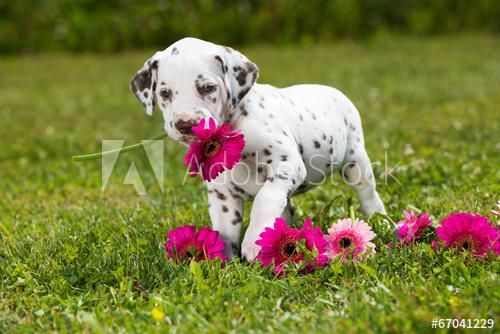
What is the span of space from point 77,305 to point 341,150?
1672mm

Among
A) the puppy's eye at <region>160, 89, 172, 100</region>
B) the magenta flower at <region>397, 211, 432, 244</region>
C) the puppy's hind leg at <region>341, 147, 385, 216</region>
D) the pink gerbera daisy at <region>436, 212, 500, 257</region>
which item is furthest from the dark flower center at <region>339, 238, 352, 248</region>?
the puppy's eye at <region>160, 89, 172, 100</region>

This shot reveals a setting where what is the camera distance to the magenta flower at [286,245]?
3273 millimetres

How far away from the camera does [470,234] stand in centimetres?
326

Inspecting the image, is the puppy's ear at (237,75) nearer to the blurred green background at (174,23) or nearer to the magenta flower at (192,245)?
the magenta flower at (192,245)

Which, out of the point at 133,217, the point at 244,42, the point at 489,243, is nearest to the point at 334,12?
the point at 244,42

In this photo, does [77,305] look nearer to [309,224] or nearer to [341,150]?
[309,224]

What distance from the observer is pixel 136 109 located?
9844 millimetres

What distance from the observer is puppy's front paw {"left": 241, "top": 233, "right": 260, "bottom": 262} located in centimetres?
341

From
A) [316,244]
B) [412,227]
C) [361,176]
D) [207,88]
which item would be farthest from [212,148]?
[361,176]

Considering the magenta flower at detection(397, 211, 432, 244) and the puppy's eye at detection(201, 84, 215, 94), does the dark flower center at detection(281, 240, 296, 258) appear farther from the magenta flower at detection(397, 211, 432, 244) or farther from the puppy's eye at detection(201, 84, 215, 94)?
the puppy's eye at detection(201, 84, 215, 94)

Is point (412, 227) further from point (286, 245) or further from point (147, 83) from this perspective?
point (147, 83)

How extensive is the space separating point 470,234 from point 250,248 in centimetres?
100

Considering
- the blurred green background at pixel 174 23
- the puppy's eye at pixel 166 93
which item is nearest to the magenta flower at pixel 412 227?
the puppy's eye at pixel 166 93

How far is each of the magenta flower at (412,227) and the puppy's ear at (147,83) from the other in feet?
4.40
